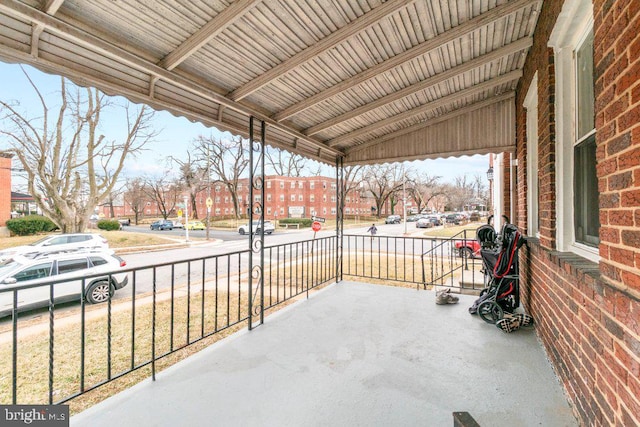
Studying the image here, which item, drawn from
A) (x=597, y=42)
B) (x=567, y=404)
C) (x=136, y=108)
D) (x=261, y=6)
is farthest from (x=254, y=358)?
(x=136, y=108)

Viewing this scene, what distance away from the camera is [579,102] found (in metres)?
1.78

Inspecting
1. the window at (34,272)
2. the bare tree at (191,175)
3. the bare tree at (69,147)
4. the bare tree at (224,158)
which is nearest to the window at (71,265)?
the window at (34,272)

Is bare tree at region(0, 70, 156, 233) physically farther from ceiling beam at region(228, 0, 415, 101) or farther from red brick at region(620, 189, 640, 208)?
A: red brick at region(620, 189, 640, 208)

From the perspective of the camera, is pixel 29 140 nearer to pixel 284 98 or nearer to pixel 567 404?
pixel 284 98

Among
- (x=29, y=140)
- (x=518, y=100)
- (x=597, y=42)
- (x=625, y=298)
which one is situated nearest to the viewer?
(x=625, y=298)

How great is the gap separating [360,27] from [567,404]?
2.72 meters

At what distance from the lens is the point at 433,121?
13.0 feet

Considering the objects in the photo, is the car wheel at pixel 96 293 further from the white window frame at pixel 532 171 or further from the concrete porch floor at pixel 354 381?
the white window frame at pixel 532 171

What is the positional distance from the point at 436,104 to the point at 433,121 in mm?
564

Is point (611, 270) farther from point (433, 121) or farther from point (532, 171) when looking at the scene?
point (433, 121)

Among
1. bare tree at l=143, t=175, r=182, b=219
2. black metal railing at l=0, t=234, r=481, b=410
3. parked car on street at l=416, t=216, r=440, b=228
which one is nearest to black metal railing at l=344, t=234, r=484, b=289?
black metal railing at l=0, t=234, r=481, b=410

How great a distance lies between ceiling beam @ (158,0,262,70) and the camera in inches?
63.1

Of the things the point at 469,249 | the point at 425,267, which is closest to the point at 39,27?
the point at 469,249

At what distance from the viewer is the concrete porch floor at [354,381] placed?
5.28ft
